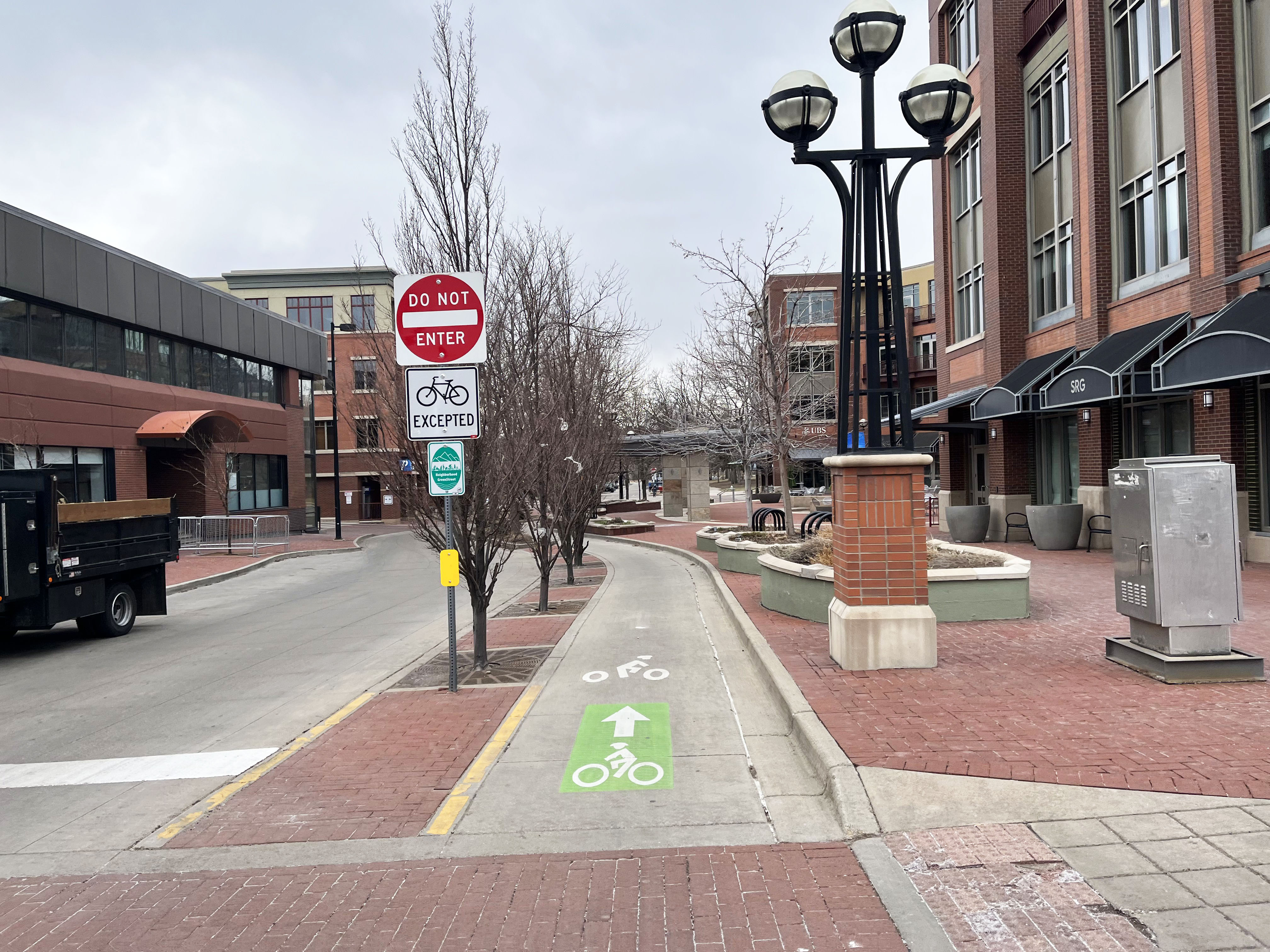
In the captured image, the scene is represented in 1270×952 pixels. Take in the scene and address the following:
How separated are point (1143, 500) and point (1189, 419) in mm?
Answer: 12182

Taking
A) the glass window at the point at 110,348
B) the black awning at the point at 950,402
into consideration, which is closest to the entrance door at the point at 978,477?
the black awning at the point at 950,402

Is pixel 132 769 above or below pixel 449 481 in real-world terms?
below

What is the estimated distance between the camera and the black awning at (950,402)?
83.8 feet

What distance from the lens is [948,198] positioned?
29.0 m

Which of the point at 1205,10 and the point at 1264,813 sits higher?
the point at 1205,10

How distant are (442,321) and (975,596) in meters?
6.88

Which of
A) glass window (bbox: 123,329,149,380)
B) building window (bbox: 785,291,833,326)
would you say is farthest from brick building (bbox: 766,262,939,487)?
glass window (bbox: 123,329,149,380)

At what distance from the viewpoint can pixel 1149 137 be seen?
18359mm

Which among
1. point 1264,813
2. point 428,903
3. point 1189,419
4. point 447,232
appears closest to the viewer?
point 428,903

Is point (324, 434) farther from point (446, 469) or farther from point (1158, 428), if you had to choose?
point (446, 469)

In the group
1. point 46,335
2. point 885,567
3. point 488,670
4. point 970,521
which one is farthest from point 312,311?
point 885,567

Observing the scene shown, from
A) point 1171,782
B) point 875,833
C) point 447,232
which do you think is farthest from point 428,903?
point 447,232

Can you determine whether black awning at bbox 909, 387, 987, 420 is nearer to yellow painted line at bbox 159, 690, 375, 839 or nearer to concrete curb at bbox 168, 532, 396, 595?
concrete curb at bbox 168, 532, 396, 595

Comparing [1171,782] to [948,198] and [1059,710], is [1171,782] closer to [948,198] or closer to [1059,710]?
[1059,710]
